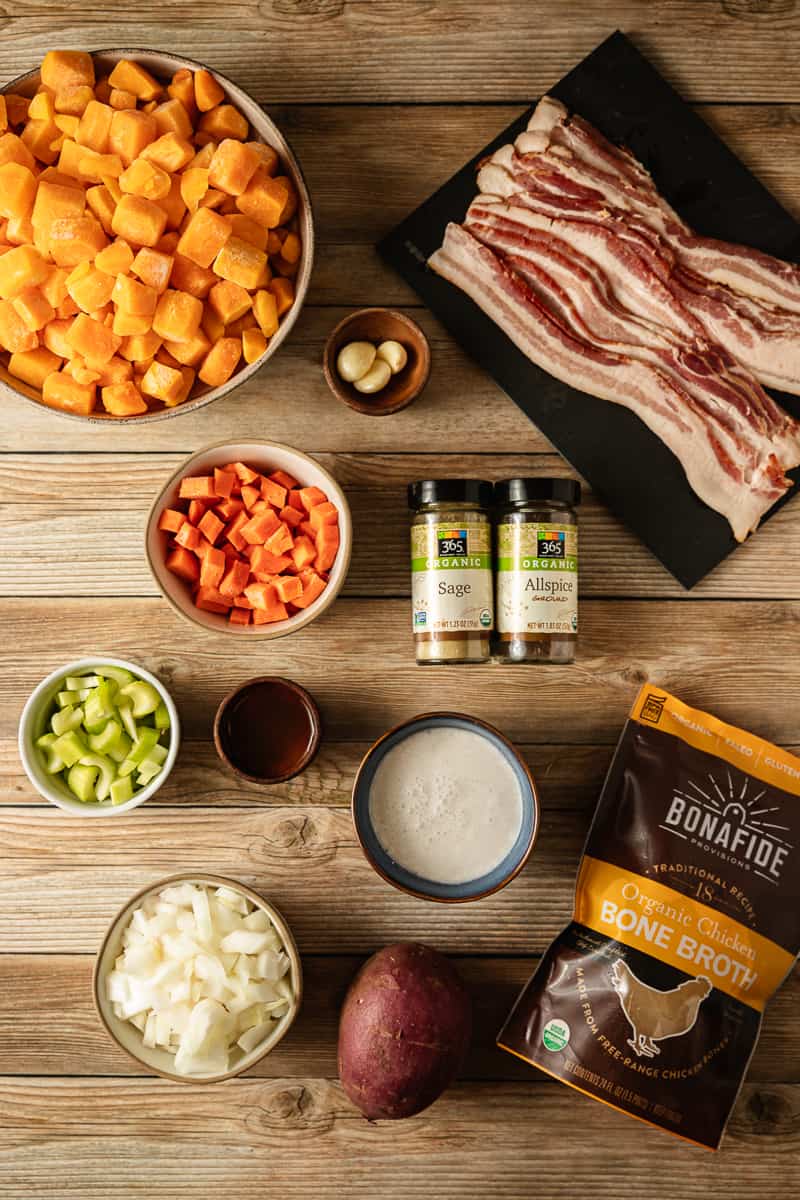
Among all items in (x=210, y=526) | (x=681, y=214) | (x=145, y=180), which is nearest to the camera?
(x=145, y=180)

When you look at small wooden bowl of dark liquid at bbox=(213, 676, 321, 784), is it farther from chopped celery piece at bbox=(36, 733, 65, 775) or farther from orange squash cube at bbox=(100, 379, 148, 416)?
orange squash cube at bbox=(100, 379, 148, 416)

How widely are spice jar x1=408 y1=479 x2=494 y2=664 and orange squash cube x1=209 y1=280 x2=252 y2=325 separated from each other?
0.37m

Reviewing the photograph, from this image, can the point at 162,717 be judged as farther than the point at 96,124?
Yes

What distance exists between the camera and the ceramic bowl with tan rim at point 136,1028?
1.23 metres

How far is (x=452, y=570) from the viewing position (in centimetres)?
128

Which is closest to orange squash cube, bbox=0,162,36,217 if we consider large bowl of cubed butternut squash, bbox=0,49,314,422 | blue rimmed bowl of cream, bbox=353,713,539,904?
large bowl of cubed butternut squash, bbox=0,49,314,422

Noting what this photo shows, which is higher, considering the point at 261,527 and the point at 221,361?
the point at 221,361

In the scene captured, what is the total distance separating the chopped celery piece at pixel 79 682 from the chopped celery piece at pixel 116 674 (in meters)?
0.01

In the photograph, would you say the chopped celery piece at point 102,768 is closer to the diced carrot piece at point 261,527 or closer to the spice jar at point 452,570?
the diced carrot piece at point 261,527

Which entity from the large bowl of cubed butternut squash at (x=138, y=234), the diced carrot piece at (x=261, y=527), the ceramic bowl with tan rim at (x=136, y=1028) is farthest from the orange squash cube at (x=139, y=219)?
the ceramic bowl with tan rim at (x=136, y=1028)

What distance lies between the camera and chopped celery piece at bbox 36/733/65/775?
1.30m

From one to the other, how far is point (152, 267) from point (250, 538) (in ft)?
1.35

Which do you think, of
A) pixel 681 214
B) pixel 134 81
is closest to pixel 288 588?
pixel 134 81

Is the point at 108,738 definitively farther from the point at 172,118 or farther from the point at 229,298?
the point at 172,118
